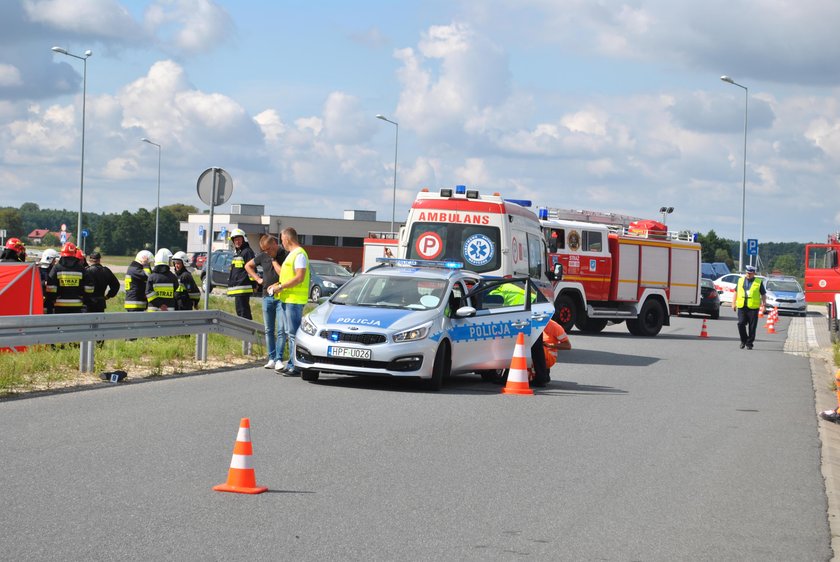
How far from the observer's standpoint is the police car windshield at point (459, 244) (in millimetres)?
19906

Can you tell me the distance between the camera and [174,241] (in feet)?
484

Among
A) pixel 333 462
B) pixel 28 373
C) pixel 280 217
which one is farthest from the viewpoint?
pixel 280 217

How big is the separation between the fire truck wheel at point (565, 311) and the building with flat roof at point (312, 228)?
60663 millimetres

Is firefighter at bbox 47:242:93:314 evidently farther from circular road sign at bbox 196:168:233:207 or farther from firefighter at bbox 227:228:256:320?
firefighter at bbox 227:228:256:320

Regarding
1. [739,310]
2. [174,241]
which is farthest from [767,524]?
[174,241]

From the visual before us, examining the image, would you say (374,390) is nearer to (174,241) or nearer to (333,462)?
(333,462)

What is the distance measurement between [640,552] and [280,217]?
279 feet

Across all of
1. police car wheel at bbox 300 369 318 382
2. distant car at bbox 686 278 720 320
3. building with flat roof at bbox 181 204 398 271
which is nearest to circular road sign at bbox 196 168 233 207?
police car wheel at bbox 300 369 318 382

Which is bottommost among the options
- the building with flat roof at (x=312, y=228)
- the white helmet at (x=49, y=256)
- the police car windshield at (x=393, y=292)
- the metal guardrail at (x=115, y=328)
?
the metal guardrail at (x=115, y=328)

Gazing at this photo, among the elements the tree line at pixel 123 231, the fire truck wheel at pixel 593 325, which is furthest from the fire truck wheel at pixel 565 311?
the tree line at pixel 123 231

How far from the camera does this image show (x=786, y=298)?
157 ft

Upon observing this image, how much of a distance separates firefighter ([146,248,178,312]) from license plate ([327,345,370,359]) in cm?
416

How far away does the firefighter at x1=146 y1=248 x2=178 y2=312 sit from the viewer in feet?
57.0

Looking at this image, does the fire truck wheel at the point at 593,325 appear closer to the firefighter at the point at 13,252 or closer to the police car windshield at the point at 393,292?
the police car windshield at the point at 393,292
